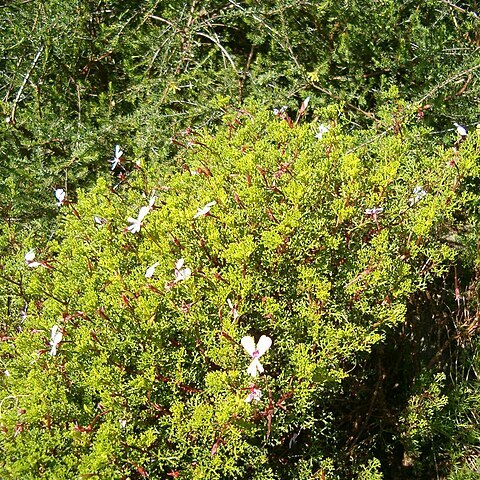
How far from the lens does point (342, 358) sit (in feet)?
6.13

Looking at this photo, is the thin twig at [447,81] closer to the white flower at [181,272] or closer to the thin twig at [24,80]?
the white flower at [181,272]

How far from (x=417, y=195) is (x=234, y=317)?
2.68 feet

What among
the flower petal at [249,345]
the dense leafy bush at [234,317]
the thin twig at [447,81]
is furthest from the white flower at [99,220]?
the thin twig at [447,81]

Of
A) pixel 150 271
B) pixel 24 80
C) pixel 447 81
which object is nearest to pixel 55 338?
pixel 150 271

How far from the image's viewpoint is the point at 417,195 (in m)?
2.12

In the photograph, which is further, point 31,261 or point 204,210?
point 31,261

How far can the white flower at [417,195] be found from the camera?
212 centimetres

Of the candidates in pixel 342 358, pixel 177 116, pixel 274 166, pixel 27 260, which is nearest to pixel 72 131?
pixel 177 116

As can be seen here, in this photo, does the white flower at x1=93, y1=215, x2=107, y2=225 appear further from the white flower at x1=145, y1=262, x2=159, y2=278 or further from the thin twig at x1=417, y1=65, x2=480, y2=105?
the thin twig at x1=417, y1=65, x2=480, y2=105

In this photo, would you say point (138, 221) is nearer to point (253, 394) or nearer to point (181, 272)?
point (181, 272)

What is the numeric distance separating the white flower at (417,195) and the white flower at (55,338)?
1.21 meters

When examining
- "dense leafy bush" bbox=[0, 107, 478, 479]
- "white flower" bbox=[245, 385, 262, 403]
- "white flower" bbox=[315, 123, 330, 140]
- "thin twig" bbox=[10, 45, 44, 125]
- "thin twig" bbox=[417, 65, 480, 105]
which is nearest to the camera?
"white flower" bbox=[245, 385, 262, 403]

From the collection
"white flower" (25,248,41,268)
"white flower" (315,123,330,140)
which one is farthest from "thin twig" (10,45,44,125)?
"white flower" (315,123,330,140)

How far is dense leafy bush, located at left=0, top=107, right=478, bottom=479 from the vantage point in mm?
1688
